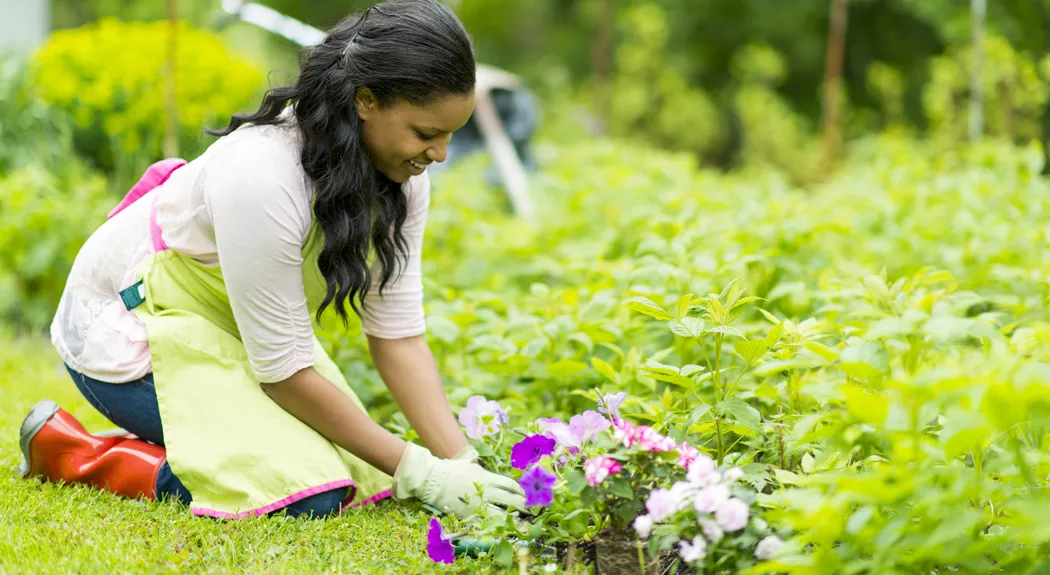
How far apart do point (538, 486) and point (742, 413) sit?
403 millimetres

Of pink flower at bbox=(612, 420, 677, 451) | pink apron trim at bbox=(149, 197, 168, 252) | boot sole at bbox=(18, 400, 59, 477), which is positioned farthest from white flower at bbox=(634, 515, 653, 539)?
boot sole at bbox=(18, 400, 59, 477)

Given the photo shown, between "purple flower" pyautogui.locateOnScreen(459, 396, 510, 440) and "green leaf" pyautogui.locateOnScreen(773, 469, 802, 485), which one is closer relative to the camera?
"green leaf" pyautogui.locateOnScreen(773, 469, 802, 485)

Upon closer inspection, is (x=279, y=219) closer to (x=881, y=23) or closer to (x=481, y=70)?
(x=481, y=70)

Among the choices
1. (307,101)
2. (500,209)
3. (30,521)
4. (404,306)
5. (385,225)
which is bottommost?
(500,209)

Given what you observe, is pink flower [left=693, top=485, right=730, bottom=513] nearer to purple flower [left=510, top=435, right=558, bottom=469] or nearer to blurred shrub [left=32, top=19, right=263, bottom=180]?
purple flower [left=510, top=435, right=558, bottom=469]

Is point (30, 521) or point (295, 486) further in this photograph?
point (295, 486)

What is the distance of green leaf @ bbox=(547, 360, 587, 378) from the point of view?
2.19 metres

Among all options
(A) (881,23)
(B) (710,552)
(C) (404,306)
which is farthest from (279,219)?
(A) (881,23)

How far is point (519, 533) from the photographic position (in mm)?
1674

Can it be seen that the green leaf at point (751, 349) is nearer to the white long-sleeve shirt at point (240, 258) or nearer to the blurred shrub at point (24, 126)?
the white long-sleeve shirt at point (240, 258)

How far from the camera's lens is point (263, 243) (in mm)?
1879

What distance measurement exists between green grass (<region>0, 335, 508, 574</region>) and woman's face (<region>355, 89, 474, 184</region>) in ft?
2.34

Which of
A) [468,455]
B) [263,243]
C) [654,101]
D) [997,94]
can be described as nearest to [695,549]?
[468,455]

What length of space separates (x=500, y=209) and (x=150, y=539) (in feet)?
13.7
